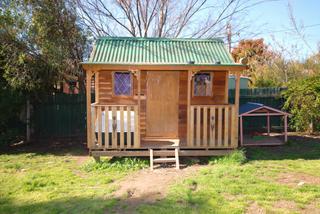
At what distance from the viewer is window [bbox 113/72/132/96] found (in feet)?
25.8

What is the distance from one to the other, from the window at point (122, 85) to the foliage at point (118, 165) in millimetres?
1880

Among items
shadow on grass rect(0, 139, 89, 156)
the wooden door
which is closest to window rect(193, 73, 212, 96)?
the wooden door

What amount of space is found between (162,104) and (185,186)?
3273 millimetres

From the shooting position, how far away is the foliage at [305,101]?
9727mm

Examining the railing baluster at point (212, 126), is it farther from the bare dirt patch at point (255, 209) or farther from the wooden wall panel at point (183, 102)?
the bare dirt patch at point (255, 209)

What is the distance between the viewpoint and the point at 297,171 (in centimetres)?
602

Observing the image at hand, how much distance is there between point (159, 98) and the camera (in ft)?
26.2

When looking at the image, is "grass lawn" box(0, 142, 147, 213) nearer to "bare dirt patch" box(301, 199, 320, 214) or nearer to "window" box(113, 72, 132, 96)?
"window" box(113, 72, 132, 96)

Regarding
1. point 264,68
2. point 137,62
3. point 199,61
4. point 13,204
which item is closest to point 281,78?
point 264,68

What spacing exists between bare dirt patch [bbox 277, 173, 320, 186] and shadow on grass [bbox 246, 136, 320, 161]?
4.66ft

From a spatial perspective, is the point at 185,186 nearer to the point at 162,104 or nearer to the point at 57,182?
the point at 57,182

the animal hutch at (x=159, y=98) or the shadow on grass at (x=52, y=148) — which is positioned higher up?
the animal hutch at (x=159, y=98)

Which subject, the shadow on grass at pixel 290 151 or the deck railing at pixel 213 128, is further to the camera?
the shadow on grass at pixel 290 151

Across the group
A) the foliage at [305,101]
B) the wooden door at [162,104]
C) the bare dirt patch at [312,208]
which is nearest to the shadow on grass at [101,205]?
the bare dirt patch at [312,208]
